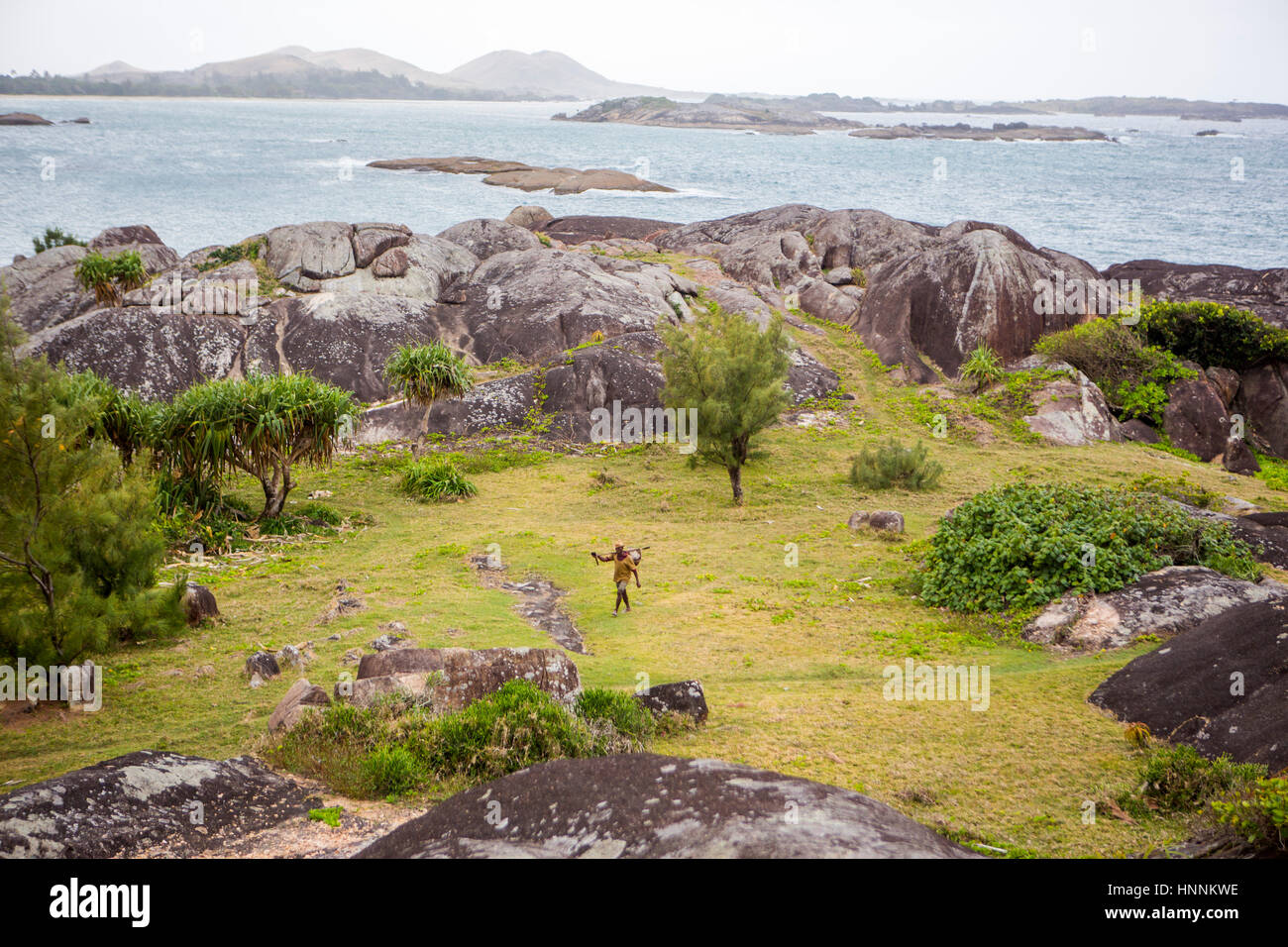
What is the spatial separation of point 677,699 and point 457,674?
2932mm

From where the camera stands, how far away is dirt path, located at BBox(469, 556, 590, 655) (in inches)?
619

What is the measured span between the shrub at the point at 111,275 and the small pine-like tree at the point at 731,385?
23154 millimetres

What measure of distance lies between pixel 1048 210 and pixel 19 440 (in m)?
116

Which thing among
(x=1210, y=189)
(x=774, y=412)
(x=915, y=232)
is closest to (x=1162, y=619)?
(x=774, y=412)

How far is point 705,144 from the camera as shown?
181125 millimetres


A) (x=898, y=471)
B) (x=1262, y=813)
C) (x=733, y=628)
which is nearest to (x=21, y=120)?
(x=898, y=471)

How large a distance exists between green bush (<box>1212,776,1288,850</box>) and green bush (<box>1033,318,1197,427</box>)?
1132 inches

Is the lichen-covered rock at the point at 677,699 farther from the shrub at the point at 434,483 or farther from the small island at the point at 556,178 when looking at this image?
the small island at the point at 556,178

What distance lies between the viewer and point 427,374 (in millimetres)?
26297

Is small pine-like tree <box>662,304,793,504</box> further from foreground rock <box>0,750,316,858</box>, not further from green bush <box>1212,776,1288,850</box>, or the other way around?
green bush <box>1212,776,1288,850</box>

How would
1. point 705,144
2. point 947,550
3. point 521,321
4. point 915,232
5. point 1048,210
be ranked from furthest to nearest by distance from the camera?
point 705,144
point 1048,210
point 915,232
point 521,321
point 947,550

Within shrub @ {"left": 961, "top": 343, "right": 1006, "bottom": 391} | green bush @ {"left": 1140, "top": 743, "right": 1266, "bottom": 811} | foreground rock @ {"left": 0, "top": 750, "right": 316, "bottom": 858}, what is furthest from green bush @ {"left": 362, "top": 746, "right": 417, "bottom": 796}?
shrub @ {"left": 961, "top": 343, "right": 1006, "bottom": 391}

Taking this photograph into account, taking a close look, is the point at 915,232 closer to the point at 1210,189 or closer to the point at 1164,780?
the point at 1164,780

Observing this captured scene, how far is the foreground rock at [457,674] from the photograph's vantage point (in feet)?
36.3
